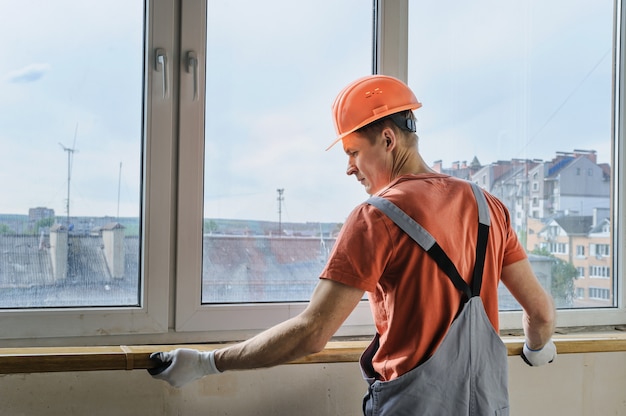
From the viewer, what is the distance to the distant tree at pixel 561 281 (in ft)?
8.18

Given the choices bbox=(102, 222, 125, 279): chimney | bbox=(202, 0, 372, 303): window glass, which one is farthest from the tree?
bbox=(202, 0, 372, 303): window glass

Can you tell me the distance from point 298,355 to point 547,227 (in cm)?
143

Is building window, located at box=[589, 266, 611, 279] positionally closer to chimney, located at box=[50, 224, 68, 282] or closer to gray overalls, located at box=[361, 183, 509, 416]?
gray overalls, located at box=[361, 183, 509, 416]

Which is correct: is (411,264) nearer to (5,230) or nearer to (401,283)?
(401,283)

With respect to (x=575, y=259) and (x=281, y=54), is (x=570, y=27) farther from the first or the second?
(x=281, y=54)

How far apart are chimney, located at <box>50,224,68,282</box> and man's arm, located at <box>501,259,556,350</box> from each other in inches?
47.9

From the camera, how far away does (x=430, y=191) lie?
4.69ft

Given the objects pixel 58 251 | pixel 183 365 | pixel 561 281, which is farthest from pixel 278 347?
pixel 561 281

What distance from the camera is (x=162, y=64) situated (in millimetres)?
2014

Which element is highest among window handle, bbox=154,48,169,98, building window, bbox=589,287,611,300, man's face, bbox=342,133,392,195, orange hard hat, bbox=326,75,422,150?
window handle, bbox=154,48,169,98

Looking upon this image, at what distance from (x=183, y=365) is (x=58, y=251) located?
65 centimetres

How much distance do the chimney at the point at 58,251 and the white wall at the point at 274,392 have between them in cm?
31

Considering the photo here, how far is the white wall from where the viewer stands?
1.79m

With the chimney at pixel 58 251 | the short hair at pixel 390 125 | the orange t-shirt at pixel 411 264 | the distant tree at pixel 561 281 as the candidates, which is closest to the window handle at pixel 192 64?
the chimney at pixel 58 251
